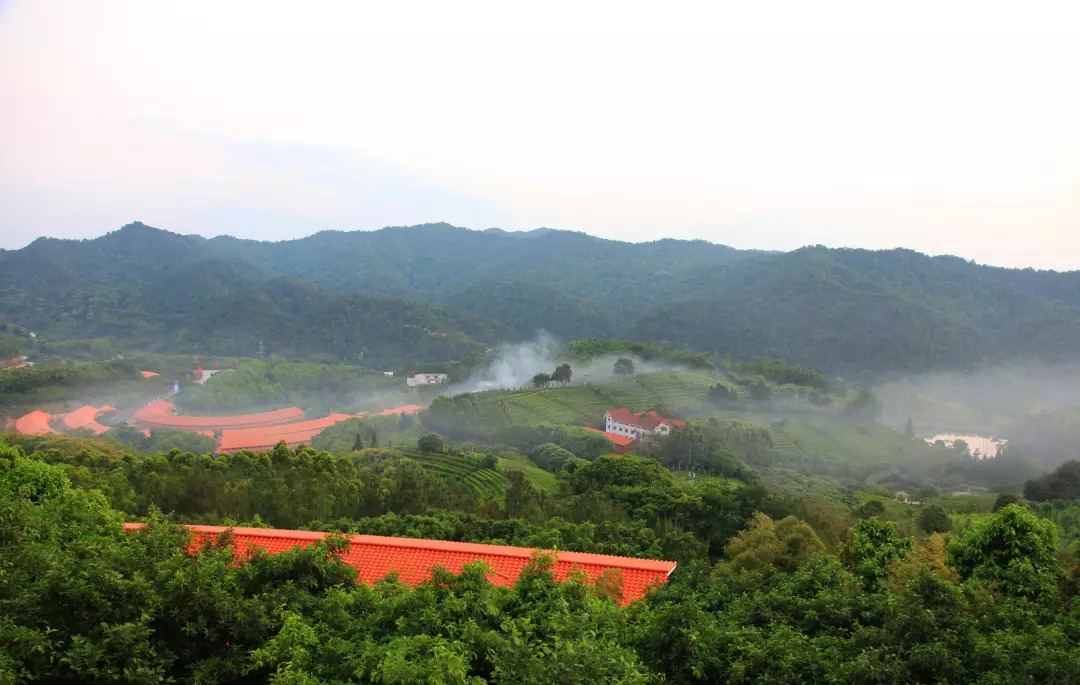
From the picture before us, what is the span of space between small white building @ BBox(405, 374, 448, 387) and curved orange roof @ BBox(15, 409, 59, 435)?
37761mm

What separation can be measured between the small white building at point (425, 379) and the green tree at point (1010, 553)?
237 ft

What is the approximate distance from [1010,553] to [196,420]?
60.6 metres

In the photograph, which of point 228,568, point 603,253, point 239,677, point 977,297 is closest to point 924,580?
point 239,677

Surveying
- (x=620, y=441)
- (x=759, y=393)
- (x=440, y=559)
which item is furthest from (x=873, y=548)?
(x=759, y=393)

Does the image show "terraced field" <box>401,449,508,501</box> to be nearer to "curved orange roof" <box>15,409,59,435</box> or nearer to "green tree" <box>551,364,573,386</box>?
"curved orange roof" <box>15,409,59,435</box>

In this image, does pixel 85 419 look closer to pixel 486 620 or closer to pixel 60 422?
pixel 60 422

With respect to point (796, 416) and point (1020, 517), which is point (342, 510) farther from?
point (796, 416)

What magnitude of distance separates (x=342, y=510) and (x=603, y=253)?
182604mm

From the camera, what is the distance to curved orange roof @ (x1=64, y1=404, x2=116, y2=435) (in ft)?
169

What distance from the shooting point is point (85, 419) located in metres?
54.2

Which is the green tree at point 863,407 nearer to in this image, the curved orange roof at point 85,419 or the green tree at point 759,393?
the green tree at point 759,393

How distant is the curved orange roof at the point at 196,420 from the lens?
58094 millimetres

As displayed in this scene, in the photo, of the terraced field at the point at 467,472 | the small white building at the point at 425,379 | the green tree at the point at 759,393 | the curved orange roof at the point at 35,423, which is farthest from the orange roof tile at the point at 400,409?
the green tree at the point at 759,393

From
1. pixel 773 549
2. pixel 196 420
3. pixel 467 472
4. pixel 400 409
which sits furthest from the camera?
pixel 400 409
